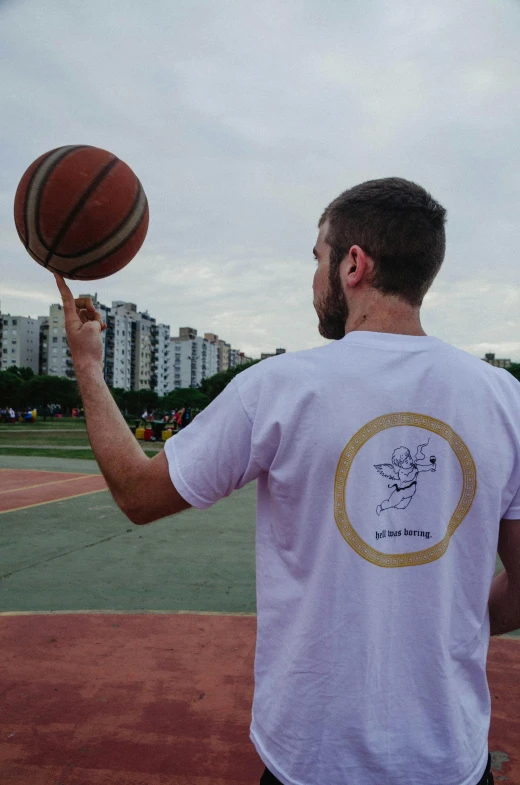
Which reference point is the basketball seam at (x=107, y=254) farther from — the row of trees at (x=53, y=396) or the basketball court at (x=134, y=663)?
the row of trees at (x=53, y=396)

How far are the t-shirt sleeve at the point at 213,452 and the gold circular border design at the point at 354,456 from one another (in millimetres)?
193

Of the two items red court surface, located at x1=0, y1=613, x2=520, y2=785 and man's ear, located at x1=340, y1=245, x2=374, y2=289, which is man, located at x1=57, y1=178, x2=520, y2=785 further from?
red court surface, located at x1=0, y1=613, x2=520, y2=785

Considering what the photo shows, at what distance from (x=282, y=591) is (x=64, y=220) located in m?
1.89

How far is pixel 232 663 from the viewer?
4.21 m

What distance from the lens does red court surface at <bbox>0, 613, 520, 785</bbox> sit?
9.77 ft

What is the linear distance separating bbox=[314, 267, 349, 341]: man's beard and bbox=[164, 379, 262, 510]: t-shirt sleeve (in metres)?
0.33

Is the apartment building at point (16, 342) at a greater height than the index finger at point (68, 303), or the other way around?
the apartment building at point (16, 342)

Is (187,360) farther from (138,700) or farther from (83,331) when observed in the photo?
(83,331)

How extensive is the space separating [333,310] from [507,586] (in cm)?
82

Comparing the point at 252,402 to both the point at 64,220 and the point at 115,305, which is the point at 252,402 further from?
the point at 115,305

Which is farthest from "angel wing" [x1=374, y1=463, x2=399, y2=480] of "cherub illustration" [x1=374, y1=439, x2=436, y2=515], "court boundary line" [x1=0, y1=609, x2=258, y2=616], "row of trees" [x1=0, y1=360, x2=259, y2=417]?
"row of trees" [x1=0, y1=360, x2=259, y2=417]

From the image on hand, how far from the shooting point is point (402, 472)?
1.25 meters

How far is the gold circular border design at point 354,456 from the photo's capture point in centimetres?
123

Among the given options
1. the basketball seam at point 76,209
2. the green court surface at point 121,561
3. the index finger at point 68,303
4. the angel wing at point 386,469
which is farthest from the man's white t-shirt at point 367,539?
the green court surface at point 121,561
